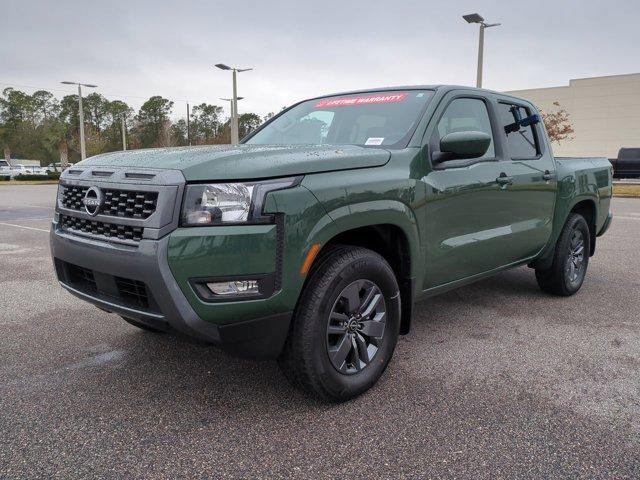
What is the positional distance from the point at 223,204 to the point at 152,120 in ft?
275

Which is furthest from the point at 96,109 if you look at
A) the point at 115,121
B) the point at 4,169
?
the point at 4,169

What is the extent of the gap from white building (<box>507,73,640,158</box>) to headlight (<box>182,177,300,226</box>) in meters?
49.0

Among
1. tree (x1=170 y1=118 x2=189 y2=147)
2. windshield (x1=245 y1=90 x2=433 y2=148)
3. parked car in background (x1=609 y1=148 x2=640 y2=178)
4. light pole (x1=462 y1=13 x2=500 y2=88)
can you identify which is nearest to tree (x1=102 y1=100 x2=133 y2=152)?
tree (x1=170 y1=118 x2=189 y2=147)

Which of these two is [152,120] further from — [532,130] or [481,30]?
[532,130]

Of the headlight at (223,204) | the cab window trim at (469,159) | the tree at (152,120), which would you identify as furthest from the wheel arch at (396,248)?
the tree at (152,120)

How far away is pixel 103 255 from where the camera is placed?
271 centimetres

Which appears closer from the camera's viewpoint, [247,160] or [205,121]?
[247,160]

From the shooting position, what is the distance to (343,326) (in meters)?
2.92

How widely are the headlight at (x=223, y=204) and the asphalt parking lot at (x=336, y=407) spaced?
3.36ft

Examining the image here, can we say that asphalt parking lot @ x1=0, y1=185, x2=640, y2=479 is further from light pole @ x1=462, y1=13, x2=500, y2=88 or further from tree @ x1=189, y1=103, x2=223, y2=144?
tree @ x1=189, y1=103, x2=223, y2=144

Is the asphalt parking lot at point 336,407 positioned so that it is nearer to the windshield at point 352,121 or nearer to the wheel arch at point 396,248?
the wheel arch at point 396,248

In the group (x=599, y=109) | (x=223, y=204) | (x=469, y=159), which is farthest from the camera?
(x=599, y=109)

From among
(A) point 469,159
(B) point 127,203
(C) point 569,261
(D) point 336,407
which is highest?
(A) point 469,159

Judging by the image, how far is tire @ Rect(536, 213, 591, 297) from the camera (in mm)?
5020
